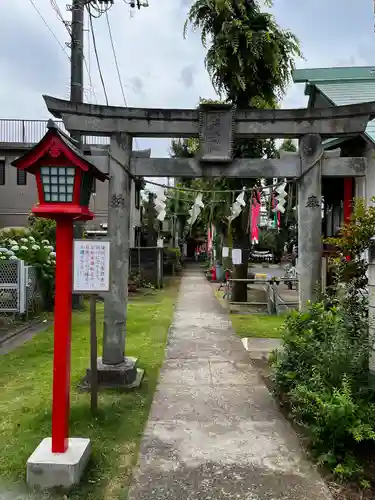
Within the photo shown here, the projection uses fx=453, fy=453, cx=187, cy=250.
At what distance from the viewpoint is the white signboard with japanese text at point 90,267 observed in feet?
16.5

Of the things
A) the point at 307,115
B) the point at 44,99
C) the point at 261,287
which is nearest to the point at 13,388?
the point at 44,99

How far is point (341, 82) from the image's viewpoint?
13164 mm

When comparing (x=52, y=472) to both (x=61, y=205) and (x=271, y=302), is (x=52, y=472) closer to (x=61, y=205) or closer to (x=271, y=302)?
(x=61, y=205)

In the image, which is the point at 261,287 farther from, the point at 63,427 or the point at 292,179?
the point at 63,427

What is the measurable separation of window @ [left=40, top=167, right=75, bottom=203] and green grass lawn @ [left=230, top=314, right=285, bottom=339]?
6.80 meters

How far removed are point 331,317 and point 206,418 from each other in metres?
1.97

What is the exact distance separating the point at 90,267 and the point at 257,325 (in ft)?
24.0

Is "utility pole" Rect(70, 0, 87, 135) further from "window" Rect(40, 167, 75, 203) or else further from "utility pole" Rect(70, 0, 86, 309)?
"window" Rect(40, 167, 75, 203)

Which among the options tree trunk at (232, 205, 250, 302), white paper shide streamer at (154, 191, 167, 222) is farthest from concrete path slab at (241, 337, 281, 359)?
tree trunk at (232, 205, 250, 302)

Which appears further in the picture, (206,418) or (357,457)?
(206,418)

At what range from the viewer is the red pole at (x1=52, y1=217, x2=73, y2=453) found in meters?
3.92

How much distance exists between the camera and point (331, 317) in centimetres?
564

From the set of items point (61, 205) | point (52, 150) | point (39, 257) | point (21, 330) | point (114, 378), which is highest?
point (52, 150)

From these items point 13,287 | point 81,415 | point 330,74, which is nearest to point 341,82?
point 330,74
